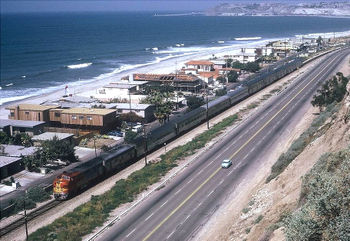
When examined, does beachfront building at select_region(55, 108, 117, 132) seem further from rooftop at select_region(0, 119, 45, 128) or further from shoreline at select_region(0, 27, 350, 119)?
shoreline at select_region(0, 27, 350, 119)

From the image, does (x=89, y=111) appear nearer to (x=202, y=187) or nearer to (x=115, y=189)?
(x=115, y=189)

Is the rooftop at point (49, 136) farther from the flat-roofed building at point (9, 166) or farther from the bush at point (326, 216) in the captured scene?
the bush at point (326, 216)

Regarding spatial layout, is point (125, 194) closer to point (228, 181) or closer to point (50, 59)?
point (228, 181)

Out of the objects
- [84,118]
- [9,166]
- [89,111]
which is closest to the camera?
[9,166]

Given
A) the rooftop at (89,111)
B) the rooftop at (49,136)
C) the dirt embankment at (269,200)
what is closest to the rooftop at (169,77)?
the rooftop at (89,111)

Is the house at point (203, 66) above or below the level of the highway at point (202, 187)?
above

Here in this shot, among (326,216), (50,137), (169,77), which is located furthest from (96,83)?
(326,216)
